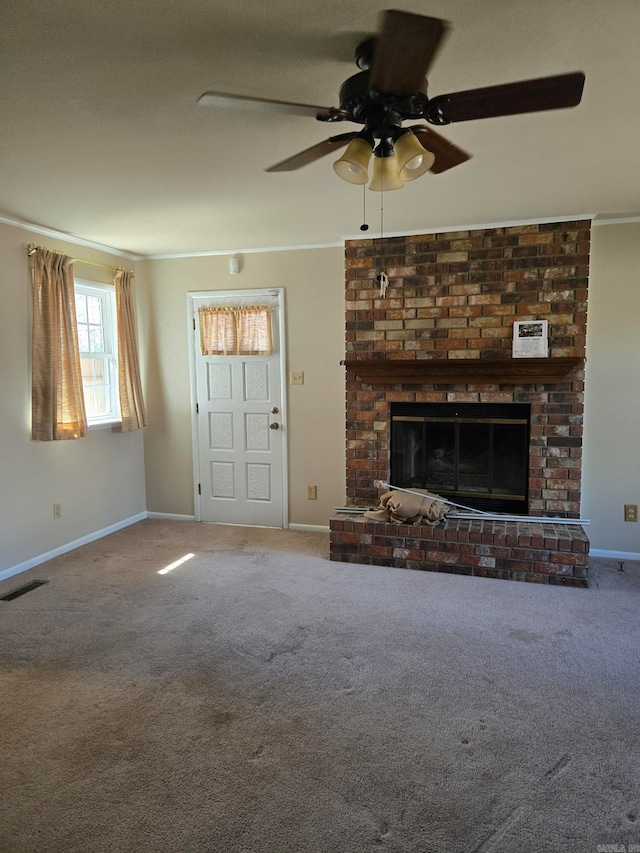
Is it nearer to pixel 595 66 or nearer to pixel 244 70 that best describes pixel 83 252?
pixel 244 70

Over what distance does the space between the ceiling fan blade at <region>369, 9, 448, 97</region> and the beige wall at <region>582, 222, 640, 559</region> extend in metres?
2.75

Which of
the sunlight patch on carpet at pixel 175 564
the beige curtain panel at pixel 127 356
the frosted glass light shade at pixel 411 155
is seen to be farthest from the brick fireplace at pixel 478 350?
the frosted glass light shade at pixel 411 155

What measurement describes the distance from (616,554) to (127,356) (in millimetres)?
4132

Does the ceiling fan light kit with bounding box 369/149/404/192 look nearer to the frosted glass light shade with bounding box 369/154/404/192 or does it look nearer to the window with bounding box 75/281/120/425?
the frosted glass light shade with bounding box 369/154/404/192

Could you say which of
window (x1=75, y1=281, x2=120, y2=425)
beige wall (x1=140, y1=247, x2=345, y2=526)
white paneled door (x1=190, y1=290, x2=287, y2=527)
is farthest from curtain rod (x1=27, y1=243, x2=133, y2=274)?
white paneled door (x1=190, y1=290, x2=287, y2=527)

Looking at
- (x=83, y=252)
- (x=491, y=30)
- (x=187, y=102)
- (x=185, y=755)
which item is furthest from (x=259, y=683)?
(x=83, y=252)

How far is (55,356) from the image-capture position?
380cm

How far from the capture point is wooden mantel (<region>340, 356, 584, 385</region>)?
367 cm

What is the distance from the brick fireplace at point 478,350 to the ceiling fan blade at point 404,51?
246 cm

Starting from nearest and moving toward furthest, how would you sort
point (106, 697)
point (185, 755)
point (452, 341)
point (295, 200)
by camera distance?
point (185, 755) < point (106, 697) < point (295, 200) < point (452, 341)

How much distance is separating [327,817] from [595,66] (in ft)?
8.45

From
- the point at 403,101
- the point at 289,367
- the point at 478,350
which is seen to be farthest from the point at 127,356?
the point at 403,101

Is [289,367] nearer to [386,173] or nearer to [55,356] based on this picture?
[55,356]

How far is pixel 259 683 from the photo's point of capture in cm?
234
